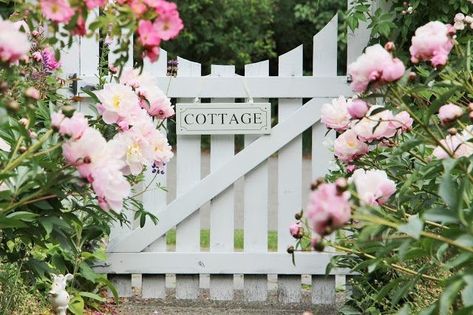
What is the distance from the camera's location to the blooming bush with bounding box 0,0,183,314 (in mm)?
1972

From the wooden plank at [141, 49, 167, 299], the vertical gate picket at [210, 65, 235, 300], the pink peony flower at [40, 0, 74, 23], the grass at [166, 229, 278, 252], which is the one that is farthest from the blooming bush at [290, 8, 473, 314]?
the grass at [166, 229, 278, 252]

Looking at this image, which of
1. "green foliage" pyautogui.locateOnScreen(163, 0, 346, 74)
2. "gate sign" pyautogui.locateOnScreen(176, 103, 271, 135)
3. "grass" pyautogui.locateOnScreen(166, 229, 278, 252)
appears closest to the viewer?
"gate sign" pyautogui.locateOnScreen(176, 103, 271, 135)

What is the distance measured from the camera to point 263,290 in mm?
4961

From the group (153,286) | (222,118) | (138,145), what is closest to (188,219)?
(153,286)

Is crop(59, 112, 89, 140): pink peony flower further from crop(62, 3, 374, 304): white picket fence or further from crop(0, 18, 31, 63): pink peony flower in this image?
crop(62, 3, 374, 304): white picket fence

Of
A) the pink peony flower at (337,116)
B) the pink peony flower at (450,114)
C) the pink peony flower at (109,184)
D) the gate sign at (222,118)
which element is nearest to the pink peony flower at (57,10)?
the pink peony flower at (109,184)

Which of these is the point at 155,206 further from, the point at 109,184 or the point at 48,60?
the point at 109,184

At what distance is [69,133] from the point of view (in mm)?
2049

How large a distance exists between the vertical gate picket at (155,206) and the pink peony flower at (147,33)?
295cm

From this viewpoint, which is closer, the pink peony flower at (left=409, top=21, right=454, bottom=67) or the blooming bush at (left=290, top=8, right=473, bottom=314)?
the blooming bush at (left=290, top=8, right=473, bottom=314)

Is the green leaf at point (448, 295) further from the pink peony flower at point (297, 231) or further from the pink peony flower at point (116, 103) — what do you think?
the pink peony flower at point (116, 103)

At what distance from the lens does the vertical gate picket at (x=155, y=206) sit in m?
4.93

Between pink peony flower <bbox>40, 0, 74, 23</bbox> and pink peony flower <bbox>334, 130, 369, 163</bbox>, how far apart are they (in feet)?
3.83

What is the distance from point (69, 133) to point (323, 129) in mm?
3033
